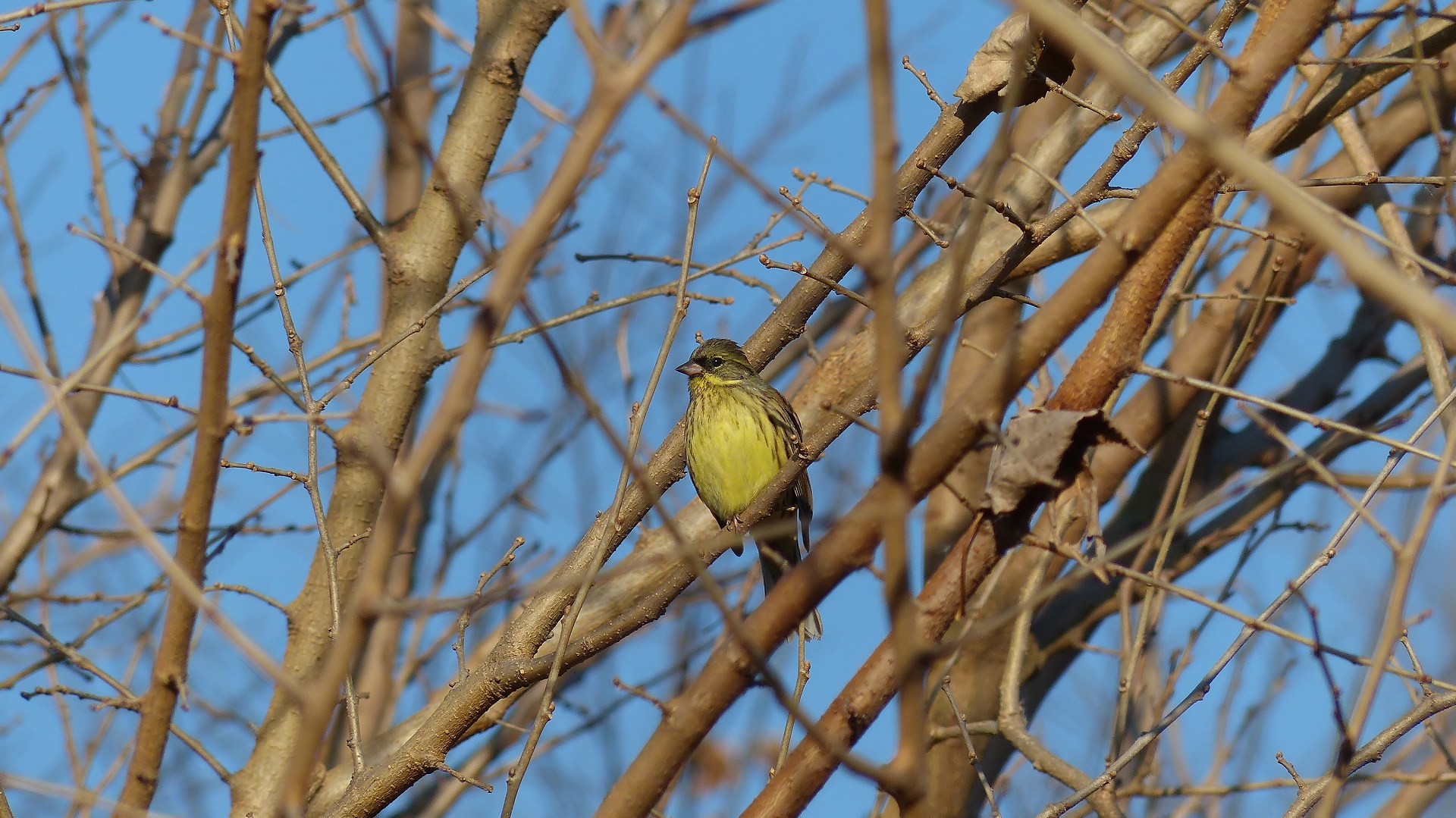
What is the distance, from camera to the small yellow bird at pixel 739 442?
595 centimetres

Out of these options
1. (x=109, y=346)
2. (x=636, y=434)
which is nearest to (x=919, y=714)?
(x=636, y=434)

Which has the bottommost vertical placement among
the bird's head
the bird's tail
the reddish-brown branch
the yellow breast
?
the reddish-brown branch

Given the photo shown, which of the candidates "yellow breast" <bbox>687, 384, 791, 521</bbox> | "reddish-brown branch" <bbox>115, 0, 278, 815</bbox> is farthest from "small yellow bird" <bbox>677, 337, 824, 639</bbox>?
"reddish-brown branch" <bbox>115, 0, 278, 815</bbox>

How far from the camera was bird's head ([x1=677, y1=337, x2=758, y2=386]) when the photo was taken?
244 inches

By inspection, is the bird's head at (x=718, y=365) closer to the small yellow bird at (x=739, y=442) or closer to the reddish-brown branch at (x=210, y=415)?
the small yellow bird at (x=739, y=442)

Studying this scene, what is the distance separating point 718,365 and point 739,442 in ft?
1.55

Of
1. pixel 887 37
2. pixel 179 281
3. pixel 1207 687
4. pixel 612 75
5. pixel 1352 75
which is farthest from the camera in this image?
pixel 1352 75

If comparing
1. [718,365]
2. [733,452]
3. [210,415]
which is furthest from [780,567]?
[210,415]

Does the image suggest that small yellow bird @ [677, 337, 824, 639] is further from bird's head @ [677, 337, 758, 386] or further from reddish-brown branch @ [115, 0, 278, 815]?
reddish-brown branch @ [115, 0, 278, 815]

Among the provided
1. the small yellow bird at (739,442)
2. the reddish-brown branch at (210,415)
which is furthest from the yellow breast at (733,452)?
the reddish-brown branch at (210,415)

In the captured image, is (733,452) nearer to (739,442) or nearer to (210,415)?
→ (739,442)

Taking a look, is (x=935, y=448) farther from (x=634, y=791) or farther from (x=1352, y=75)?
(x=1352, y=75)

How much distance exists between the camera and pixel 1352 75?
4.91m

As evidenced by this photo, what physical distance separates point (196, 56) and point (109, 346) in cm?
422
